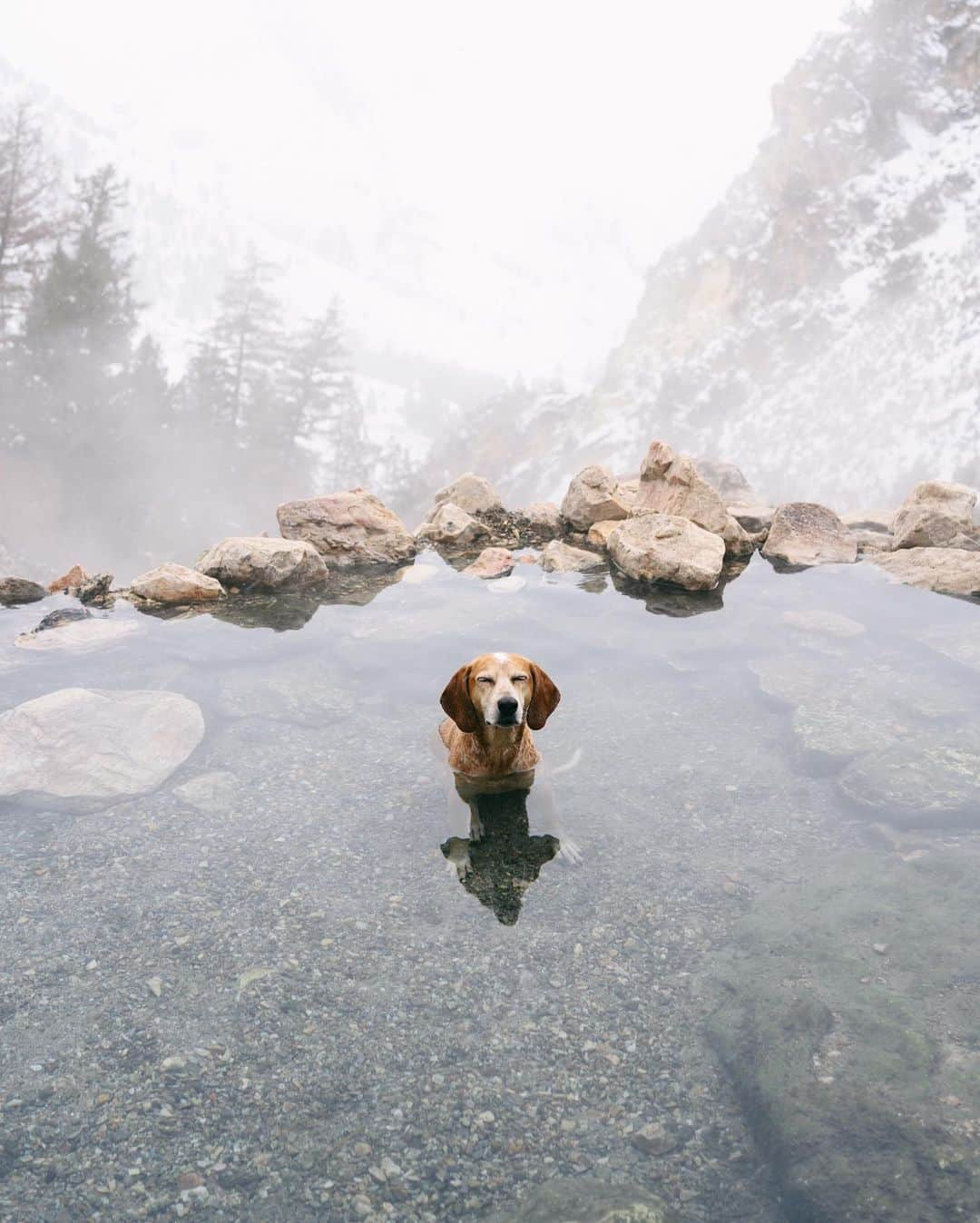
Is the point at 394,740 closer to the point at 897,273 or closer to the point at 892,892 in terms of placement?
the point at 892,892

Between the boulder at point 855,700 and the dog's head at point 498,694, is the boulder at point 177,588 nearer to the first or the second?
the dog's head at point 498,694

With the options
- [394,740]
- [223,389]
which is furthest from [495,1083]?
[223,389]

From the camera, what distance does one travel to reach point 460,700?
4.71 meters

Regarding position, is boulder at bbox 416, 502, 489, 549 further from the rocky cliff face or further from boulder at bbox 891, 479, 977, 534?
the rocky cliff face

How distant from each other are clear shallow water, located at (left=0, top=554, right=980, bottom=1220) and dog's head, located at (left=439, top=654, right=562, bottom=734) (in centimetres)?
90

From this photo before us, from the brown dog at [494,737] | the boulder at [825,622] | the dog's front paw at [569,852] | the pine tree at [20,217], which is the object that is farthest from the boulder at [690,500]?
the pine tree at [20,217]

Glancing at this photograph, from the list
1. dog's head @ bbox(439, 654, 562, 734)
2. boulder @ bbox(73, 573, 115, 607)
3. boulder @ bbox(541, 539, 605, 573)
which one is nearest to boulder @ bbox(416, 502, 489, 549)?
boulder @ bbox(541, 539, 605, 573)

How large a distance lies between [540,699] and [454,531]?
296 inches

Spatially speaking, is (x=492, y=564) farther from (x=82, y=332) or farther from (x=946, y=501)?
(x=82, y=332)

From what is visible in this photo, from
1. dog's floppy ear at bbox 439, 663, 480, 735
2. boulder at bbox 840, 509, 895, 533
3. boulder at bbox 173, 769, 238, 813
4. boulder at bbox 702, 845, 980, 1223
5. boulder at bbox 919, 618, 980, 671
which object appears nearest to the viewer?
boulder at bbox 702, 845, 980, 1223

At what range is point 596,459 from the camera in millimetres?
60156

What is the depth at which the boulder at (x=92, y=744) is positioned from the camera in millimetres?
5309

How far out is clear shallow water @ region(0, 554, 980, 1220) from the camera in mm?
2939

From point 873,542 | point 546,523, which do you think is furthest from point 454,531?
point 873,542
